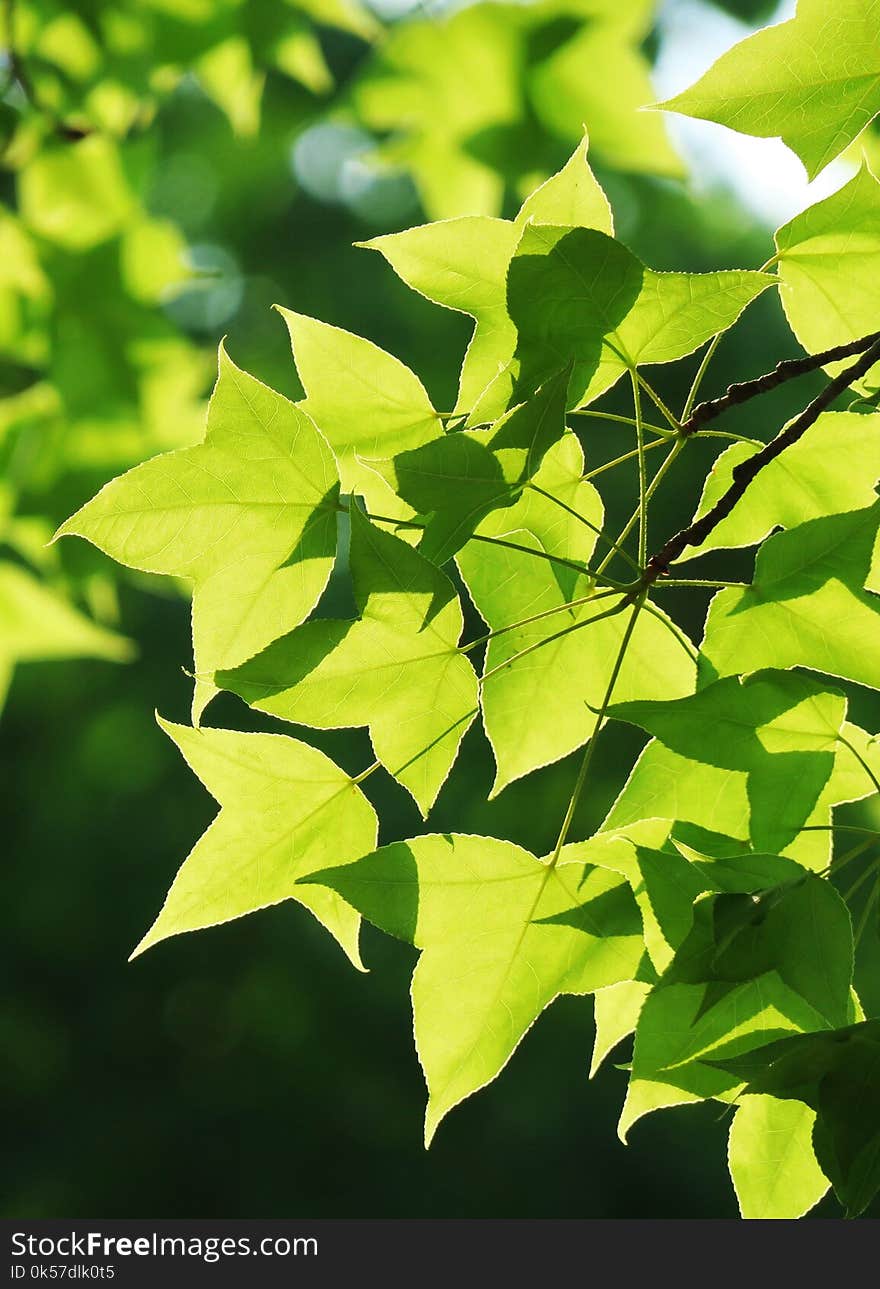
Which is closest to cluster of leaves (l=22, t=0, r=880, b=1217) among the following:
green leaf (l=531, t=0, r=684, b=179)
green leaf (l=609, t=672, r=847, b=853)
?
green leaf (l=609, t=672, r=847, b=853)

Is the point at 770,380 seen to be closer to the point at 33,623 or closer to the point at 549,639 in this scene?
the point at 549,639

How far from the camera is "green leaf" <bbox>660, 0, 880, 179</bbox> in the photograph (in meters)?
0.45

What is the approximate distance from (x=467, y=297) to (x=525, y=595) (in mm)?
129

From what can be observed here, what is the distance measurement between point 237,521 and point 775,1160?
34 centimetres

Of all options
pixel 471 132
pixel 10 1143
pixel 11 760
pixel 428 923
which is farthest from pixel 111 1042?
pixel 428 923

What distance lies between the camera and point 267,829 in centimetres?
51

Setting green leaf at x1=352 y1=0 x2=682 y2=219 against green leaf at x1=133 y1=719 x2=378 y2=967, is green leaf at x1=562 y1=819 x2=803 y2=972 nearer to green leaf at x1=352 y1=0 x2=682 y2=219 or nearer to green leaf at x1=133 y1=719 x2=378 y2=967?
green leaf at x1=133 y1=719 x2=378 y2=967

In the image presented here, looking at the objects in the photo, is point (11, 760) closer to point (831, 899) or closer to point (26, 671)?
point (26, 671)

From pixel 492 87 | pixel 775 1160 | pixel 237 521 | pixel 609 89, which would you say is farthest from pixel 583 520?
pixel 492 87

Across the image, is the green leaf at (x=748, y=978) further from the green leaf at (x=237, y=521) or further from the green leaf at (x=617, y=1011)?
the green leaf at (x=237, y=521)

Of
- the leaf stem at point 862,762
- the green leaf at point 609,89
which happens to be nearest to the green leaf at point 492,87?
the green leaf at point 609,89

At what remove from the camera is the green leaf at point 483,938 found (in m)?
0.47

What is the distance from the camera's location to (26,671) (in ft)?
17.7

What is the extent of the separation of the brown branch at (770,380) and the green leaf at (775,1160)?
0.27 meters
